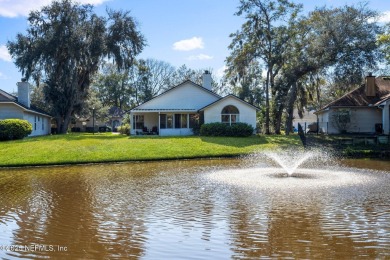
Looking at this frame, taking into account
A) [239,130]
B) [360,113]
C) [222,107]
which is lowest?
[239,130]

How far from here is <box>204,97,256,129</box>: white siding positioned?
33.8 m

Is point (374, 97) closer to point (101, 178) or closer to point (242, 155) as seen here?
point (242, 155)

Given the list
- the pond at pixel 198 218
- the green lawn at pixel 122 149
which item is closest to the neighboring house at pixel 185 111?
the green lawn at pixel 122 149

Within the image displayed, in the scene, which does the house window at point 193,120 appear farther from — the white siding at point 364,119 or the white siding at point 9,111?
the white siding at point 9,111

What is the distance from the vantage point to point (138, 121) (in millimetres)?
38156

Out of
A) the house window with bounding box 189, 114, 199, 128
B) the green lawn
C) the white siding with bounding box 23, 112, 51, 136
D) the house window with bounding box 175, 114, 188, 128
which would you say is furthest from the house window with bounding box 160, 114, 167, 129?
the white siding with bounding box 23, 112, 51, 136

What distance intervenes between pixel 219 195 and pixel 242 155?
13.0 m

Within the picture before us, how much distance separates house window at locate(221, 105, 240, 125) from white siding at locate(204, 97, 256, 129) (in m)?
0.29

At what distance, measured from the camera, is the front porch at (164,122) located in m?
35.4

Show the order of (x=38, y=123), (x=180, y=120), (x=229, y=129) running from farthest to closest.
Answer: (x=38, y=123) < (x=180, y=120) < (x=229, y=129)

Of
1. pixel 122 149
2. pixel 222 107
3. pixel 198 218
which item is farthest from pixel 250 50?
pixel 198 218

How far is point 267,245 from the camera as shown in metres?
5.84

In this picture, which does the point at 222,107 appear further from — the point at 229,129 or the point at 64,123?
the point at 64,123

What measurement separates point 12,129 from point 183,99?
51.2 ft
